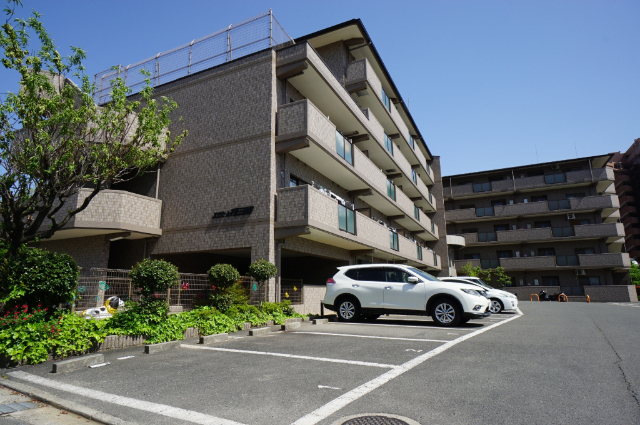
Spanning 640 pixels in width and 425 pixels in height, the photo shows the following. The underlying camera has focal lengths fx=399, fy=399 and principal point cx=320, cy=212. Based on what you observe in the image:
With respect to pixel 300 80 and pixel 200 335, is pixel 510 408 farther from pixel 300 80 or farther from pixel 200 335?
pixel 300 80

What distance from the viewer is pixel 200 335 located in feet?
31.4

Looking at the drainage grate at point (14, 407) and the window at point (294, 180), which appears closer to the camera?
the drainage grate at point (14, 407)

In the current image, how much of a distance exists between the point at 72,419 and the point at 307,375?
2799 millimetres

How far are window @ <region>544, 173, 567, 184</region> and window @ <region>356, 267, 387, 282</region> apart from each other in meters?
38.9

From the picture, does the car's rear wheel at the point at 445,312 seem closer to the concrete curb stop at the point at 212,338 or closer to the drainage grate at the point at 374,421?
the concrete curb stop at the point at 212,338

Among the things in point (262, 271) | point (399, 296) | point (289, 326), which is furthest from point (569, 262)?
point (289, 326)

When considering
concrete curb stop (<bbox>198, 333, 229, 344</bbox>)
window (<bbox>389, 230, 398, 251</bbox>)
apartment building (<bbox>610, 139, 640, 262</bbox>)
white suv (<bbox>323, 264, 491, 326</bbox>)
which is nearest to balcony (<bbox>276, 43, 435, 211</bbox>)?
window (<bbox>389, 230, 398, 251</bbox>)

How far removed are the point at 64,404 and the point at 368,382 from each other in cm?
353

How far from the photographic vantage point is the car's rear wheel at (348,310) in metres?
12.5

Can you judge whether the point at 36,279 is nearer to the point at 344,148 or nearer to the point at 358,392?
the point at 358,392

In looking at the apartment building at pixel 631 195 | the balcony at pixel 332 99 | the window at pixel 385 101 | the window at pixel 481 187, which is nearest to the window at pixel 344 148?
the balcony at pixel 332 99

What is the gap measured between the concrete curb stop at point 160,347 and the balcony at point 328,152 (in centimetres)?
893

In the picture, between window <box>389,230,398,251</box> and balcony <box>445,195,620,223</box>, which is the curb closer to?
window <box>389,230,398,251</box>

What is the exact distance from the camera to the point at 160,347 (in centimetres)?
783
